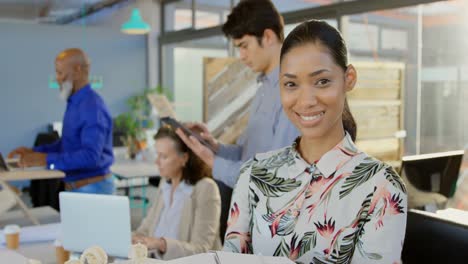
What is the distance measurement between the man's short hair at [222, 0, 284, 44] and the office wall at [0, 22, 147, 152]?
6.44 m

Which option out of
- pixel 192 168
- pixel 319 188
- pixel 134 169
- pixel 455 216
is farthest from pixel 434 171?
pixel 134 169

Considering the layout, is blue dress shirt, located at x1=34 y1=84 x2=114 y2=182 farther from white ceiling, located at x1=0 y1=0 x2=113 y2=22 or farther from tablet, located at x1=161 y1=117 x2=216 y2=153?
white ceiling, located at x1=0 y1=0 x2=113 y2=22

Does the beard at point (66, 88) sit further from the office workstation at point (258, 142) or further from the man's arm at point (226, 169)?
the man's arm at point (226, 169)

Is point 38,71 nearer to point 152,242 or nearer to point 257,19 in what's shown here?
point 152,242

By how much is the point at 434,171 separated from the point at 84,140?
1.96 metres

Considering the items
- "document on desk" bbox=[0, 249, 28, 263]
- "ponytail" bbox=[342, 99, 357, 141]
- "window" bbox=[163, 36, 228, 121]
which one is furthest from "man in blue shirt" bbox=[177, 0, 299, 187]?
"window" bbox=[163, 36, 228, 121]

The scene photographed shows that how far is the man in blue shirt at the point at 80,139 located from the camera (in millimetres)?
3014

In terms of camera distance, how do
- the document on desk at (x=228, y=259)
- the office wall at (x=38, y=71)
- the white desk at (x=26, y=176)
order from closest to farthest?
the document on desk at (x=228, y=259) < the white desk at (x=26, y=176) < the office wall at (x=38, y=71)

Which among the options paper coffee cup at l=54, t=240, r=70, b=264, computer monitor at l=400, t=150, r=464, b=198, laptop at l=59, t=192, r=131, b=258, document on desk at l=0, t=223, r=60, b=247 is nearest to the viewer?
laptop at l=59, t=192, r=131, b=258

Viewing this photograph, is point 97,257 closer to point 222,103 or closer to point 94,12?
point 222,103

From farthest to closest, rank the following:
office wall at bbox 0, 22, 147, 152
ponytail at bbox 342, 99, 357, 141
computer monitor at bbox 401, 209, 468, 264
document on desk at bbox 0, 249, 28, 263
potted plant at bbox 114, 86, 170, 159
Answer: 1. office wall at bbox 0, 22, 147, 152
2. potted plant at bbox 114, 86, 170, 159
3. computer monitor at bbox 401, 209, 468, 264
4. document on desk at bbox 0, 249, 28, 263
5. ponytail at bbox 342, 99, 357, 141

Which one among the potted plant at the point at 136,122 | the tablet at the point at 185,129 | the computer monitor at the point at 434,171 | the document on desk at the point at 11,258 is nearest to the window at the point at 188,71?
the potted plant at the point at 136,122

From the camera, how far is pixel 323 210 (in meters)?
1.10

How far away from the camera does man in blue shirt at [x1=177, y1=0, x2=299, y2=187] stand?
2.07m
